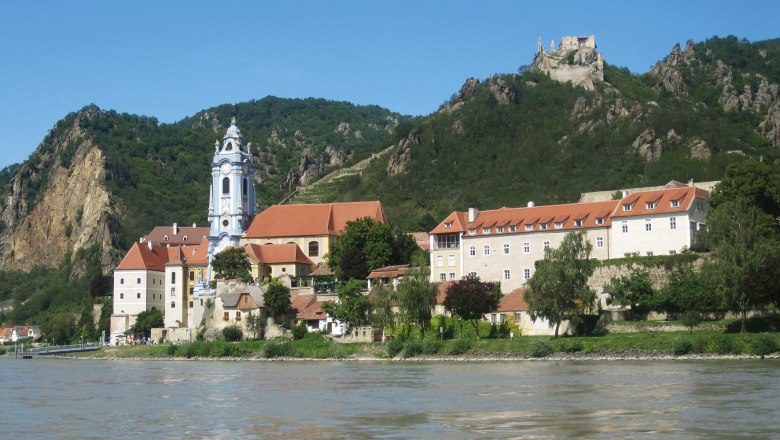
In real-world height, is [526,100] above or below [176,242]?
above

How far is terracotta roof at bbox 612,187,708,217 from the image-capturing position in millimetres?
73312

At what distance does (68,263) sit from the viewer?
495 feet

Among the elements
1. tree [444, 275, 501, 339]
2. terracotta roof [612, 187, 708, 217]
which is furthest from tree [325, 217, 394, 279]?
terracotta roof [612, 187, 708, 217]

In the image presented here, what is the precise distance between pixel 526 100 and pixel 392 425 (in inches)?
4571

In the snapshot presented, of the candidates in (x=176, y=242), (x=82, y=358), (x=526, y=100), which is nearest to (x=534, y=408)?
(x=82, y=358)

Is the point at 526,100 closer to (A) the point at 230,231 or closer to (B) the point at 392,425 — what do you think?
(A) the point at 230,231

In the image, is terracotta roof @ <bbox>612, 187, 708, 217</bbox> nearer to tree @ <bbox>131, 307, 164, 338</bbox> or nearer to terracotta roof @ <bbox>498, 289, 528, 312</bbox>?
terracotta roof @ <bbox>498, 289, 528, 312</bbox>

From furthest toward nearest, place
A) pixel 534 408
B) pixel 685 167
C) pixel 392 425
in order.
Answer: pixel 685 167
pixel 534 408
pixel 392 425

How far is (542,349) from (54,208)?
121m

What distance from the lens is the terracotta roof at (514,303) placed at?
71125 mm

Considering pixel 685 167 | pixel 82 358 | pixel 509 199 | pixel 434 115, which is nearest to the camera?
pixel 82 358

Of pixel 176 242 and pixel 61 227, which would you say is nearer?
pixel 176 242

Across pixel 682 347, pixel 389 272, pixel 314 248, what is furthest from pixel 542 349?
pixel 314 248

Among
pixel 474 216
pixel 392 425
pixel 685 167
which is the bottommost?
pixel 392 425
